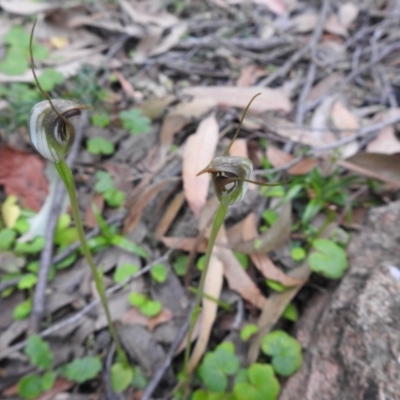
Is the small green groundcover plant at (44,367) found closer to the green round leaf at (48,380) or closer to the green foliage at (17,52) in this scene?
the green round leaf at (48,380)

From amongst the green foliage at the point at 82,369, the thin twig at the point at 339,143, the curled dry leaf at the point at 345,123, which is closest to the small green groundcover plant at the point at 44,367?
the green foliage at the point at 82,369

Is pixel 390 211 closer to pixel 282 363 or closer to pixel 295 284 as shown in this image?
pixel 295 284

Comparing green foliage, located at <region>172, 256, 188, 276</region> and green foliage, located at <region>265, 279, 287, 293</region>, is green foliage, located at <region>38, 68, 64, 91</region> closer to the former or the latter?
green foliage, located at <region>172, 256, 188, 276</region>

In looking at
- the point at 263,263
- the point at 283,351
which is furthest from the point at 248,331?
the point at 263,263

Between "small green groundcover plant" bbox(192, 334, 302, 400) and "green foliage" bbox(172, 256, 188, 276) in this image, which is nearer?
"small green groundcover plant" bbox(192, 334, 302, 400)

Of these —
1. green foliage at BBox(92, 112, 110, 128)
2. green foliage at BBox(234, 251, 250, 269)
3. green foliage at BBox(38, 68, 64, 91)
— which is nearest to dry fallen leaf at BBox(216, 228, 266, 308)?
green foliage at BBox(234, 251, 250, 269)

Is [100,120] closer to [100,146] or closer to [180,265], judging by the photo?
[100,146]
